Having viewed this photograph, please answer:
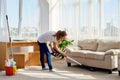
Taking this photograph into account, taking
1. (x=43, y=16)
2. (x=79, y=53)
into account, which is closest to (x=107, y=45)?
(x=79, y=53)

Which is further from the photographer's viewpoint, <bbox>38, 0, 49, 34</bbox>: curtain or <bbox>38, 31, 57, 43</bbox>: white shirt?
<bbox>38, 0, 49, 34</bbox>: curtain

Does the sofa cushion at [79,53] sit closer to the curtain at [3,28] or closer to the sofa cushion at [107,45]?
the sofa cushion at [107,45]

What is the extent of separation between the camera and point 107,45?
5.63m

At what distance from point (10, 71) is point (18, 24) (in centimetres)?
218

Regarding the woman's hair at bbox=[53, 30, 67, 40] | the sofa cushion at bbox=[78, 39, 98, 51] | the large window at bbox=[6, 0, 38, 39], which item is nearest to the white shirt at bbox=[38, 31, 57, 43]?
the woman's hair at bbox=[53, 30, 67, 40]

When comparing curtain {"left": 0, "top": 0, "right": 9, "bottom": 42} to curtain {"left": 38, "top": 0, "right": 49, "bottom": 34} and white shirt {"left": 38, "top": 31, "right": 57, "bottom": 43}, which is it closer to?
white shirt {"left": 38, "top": 31, "right": 57, "bottom": 43}

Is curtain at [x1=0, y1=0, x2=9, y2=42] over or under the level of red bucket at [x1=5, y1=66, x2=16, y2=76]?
over

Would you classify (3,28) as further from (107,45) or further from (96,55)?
(107,45)

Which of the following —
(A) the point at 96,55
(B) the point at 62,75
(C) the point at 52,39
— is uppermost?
(C) the point at 52,39

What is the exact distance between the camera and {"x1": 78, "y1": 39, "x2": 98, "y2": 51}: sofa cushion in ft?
19.6

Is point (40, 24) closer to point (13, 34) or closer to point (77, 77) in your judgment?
point (13, 34)

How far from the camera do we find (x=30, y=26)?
6.93 metres

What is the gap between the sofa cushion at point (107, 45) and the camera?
548 cm

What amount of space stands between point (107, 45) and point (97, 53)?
1.78ft
